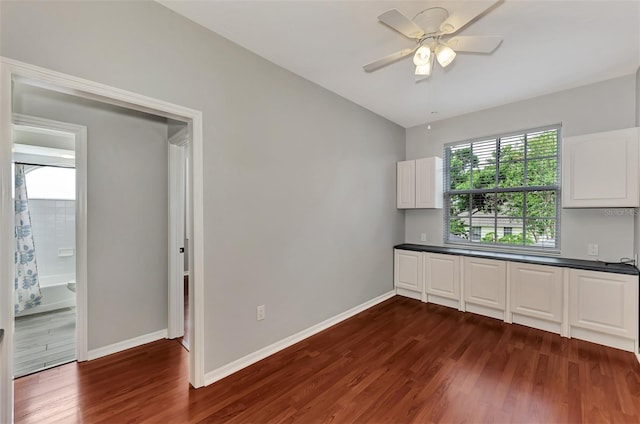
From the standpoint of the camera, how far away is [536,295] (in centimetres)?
305

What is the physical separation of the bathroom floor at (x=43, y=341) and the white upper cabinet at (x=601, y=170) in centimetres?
533

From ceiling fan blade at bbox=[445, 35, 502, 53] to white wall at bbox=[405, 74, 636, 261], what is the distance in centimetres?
217

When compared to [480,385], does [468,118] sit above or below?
above

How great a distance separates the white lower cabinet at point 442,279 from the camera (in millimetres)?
3676

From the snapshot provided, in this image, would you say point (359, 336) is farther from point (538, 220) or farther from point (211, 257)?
point (538, 220)

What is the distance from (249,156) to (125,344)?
228cm

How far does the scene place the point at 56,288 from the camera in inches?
150

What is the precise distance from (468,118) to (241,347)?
4192 millimetres

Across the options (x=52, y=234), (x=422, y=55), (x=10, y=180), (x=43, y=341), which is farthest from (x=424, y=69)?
(x=52, y=234)

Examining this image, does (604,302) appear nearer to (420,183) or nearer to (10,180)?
(420,183)

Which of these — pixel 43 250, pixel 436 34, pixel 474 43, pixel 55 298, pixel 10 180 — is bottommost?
pixel 55 298

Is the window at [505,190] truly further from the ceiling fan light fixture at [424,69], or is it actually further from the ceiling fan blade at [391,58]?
the ceiling fan blade at [391,58]

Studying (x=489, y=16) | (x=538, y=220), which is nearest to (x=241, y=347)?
(x=489, y=16)

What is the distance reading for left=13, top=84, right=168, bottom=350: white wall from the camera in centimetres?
250
